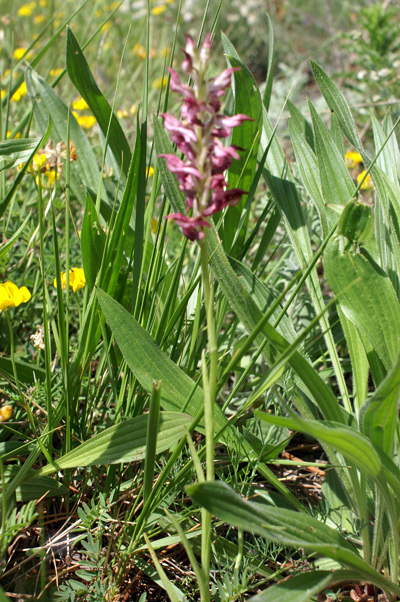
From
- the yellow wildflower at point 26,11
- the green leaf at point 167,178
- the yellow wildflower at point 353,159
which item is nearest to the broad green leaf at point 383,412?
the green leaf at point 167,178

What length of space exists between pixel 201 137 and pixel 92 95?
792 millimetres

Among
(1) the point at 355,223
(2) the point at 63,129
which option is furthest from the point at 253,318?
(2) the point at 63,129

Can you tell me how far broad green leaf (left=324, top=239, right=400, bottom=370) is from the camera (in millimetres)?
954

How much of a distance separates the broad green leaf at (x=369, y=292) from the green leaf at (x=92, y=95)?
660 millimetres

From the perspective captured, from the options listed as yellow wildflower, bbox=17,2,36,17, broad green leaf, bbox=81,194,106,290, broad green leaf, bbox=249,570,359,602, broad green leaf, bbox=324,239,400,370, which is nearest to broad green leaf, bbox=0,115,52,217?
broad green leaf, bbox=81,194,106,290

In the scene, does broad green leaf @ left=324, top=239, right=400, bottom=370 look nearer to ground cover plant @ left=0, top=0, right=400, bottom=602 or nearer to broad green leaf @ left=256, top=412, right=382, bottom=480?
ground cover plant @ left=0, top=0, right=400, bottom=602

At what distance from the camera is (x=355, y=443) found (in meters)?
0.73

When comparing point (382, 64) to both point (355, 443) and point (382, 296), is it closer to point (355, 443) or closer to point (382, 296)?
point (382, 296)

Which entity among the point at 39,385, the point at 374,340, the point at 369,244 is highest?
the point at 369,244

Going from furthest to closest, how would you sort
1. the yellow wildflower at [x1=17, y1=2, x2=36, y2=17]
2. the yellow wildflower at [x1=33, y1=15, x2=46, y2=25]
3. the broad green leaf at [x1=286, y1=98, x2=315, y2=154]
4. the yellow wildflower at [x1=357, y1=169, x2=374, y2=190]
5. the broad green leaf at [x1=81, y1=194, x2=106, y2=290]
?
the yellow wildflower at [x1=33, y1=15, x2=46, y2=25] → the yellow wildflower at [x1=17, y1=2, x2=36, y2=17] → the yellow wildflower at [x1=357, y1=169, x2=374, y2=190] → the broad green leaf at [x1=286, y1=98, x2=315, y2=154] → the broad green leaf at [x1=81, y1=194, x2=106, y2=290]

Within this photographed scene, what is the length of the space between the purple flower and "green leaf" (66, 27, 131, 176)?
611 mm

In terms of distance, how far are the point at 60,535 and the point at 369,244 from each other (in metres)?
0.90

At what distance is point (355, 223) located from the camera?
93cm

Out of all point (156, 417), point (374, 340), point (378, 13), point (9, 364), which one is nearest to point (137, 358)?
point (156, 417)
